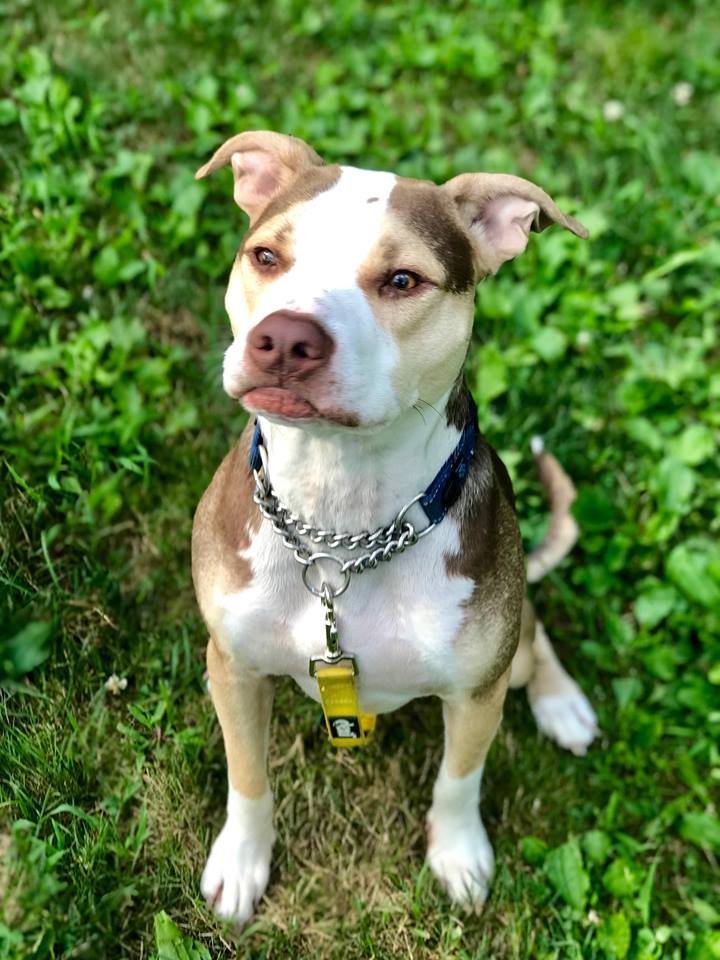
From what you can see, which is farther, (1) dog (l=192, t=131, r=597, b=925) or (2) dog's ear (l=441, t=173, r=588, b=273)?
(2) dog's ear (l=441, t=173, r=588, b=273)

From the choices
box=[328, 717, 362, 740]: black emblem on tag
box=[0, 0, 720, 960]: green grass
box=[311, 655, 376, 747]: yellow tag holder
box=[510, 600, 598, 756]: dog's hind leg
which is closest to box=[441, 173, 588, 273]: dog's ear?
box=[311, 655, 376, 747]: yellow tag holder

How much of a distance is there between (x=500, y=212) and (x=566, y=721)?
1.95 m

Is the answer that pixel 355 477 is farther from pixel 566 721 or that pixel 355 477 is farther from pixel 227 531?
pixel 566 721

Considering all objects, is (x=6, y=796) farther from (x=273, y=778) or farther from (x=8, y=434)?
(x=8, y=434)

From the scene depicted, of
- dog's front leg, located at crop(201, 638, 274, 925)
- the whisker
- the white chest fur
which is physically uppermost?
the whisker

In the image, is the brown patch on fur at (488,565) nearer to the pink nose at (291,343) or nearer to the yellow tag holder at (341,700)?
the yellow tag holder at (341,700)

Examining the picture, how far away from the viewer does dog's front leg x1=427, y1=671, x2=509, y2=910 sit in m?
3.06

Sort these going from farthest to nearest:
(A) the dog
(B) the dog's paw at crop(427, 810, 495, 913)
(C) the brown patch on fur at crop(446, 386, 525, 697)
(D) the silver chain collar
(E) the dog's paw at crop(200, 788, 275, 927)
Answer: (B) the dog's paw at crop(427, 810, 495, 913)
(E) the dog's paw at crop(200, 788, 275, 927)
(C) the brown patch on fur at crop(446, 386, 525, 697)
(D) the silver chain collar
(A) the dog

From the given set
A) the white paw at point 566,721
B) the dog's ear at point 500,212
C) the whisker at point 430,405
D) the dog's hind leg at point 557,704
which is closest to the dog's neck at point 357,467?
the whisker at point 430,405

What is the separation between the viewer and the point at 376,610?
2787 millimetres

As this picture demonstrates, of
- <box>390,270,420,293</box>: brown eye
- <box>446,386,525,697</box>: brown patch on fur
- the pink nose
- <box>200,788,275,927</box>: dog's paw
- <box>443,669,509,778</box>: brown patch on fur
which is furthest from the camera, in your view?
<box>200,788,275,927</box>: dog's paw

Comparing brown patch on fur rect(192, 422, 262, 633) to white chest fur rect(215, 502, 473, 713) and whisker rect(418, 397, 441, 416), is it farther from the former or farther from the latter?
whisker rect(418, 397, 441, 416)

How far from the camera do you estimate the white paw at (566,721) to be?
3920 mm

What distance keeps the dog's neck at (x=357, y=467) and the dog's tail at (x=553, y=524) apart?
1.44m
